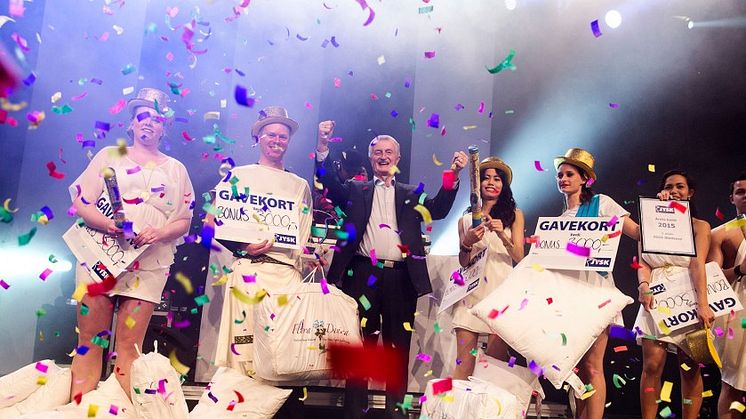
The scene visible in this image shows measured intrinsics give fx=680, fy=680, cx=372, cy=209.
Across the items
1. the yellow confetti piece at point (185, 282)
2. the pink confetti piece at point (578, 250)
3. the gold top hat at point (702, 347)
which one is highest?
the pink confetti piece at point (578, 250)

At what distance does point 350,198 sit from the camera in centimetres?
402

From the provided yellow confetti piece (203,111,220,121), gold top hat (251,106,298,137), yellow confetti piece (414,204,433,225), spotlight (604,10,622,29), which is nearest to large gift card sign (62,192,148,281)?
gold top hat (251,106,298,137)

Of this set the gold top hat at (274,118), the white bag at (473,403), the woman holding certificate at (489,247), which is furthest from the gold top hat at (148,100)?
the white bag at (473,403)

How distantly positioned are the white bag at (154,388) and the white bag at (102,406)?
0.21m

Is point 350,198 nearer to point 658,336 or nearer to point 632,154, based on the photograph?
point 658,336

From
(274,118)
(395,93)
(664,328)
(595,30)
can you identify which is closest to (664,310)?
(664,328)

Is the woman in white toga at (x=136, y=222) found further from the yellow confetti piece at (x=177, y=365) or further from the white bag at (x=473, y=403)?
the white bag at (x=473, y=403)

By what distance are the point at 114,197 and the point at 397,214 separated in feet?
5.14

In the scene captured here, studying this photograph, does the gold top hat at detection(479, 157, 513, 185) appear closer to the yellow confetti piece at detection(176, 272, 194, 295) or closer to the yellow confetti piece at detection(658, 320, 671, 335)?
the yellow confetti piece at detection(658, 320, 671, 335)

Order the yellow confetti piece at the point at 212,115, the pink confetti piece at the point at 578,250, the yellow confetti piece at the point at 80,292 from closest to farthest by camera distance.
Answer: the yellow confetti piece at the point at 80,292, the pink confetti piece at the point at 578,250, the yellow confetti piece at the point at 212,115

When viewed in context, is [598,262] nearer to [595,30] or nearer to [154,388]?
[595,30]

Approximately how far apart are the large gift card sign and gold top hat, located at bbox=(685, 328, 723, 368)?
2.97m

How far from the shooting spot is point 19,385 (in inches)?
135

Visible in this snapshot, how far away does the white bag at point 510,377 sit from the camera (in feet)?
11.7
